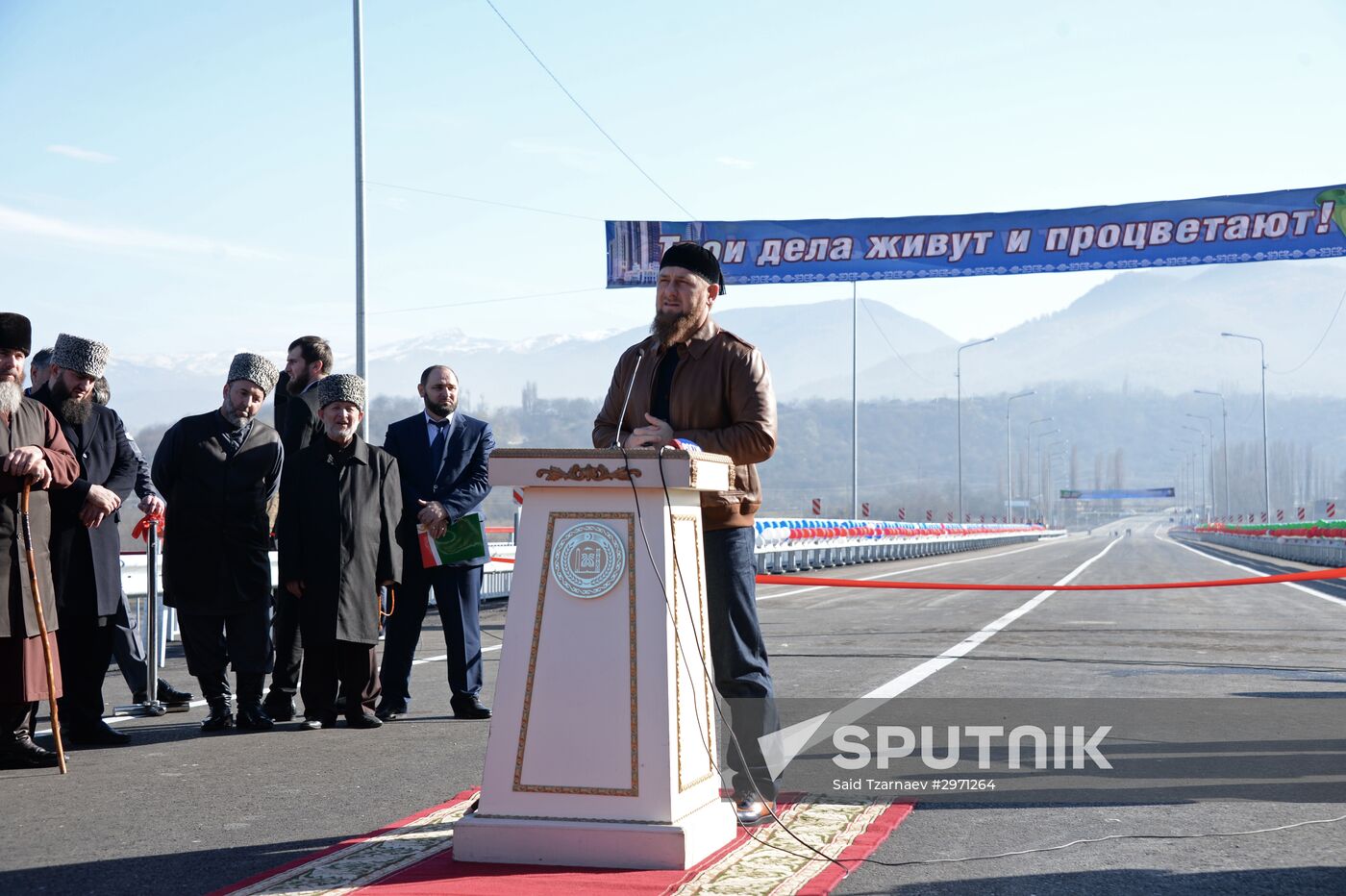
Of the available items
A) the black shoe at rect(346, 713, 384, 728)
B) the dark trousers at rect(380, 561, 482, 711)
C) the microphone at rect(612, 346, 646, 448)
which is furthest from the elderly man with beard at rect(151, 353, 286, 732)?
the microphone at rect(612, 346, 646, 448)

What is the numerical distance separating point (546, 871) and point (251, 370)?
423 cm

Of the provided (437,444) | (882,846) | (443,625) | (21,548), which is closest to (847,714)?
(443,625)

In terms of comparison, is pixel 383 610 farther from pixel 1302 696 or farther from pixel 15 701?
pixel 1302 696

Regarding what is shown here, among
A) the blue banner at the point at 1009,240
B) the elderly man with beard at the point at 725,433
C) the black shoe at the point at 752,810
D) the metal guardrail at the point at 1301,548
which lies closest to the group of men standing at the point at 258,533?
the elderly man with beard at the point at 725,433

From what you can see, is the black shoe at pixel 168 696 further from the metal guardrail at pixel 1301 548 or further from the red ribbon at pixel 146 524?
the metal guardrail at pixel 1301 548

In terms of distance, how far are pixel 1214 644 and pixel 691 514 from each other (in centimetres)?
991

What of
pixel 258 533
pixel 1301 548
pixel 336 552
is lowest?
pixel 1301 548

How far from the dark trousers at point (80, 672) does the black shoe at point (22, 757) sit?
25.7 inches

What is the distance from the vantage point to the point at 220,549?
762 centimetres

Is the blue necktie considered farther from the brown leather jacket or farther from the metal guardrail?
the metal guardrail

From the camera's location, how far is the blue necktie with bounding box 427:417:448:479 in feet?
27.2

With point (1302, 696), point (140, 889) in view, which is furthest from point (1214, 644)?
point (140, 889)

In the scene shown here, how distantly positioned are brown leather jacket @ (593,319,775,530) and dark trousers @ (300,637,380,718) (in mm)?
3278

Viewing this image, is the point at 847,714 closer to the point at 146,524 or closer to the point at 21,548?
the point at 21,548
